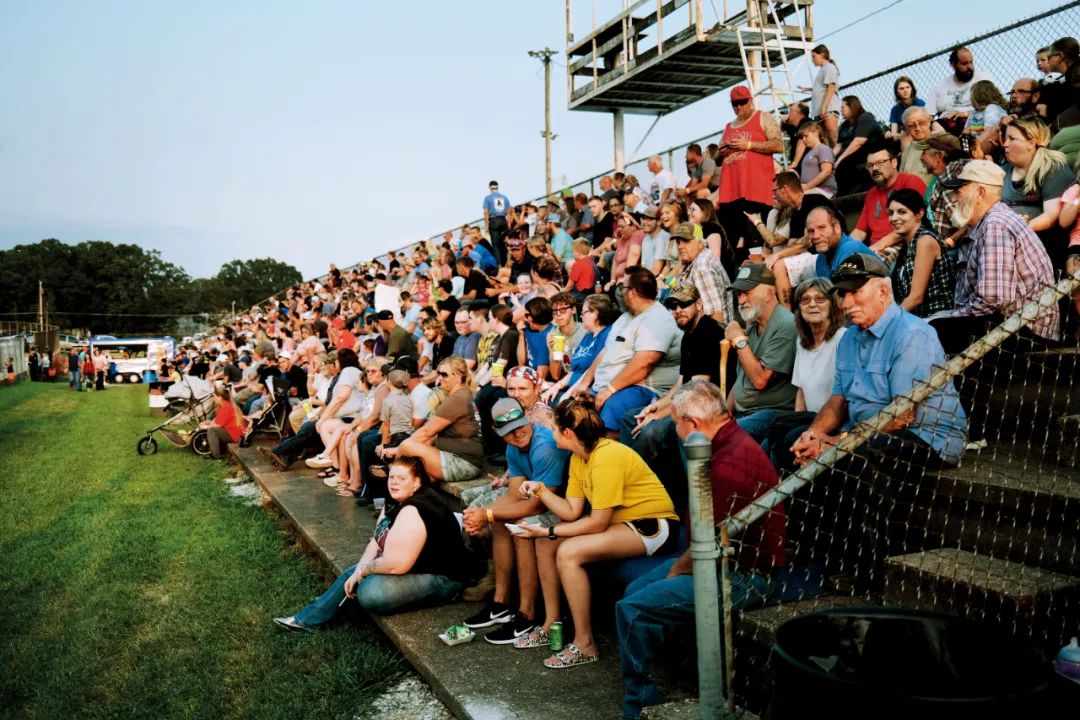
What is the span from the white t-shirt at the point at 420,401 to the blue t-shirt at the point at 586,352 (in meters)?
2.02

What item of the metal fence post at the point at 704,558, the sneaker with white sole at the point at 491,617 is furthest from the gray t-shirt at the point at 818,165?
the metal fence post at the point at 704,558

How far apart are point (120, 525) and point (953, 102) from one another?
10.2m

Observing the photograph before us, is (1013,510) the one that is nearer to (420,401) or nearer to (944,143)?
(944,143)

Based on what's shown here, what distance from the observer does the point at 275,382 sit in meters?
14.7

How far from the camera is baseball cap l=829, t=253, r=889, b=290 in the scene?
4211 mm

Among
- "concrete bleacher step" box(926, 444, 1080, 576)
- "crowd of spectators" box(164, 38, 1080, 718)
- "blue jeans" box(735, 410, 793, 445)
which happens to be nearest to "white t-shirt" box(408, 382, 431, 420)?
"crowd of spectators" box(164, 38, 1080, 718)

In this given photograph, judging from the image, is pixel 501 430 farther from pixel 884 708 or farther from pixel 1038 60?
pixel 1038 60

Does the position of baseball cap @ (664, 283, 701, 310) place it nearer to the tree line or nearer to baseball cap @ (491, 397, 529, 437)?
baseball cap @ (491, 397, 529, 437)

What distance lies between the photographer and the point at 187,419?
16.1 metres

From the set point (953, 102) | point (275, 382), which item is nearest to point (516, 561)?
point (953, 102)

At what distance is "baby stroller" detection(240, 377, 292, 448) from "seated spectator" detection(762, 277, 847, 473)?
10.6m

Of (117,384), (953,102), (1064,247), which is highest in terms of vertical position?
(953,102)

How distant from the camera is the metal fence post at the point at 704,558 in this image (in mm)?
2684

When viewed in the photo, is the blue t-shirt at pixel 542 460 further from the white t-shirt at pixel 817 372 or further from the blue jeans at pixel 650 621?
the blue jeans at pixel 650 621
